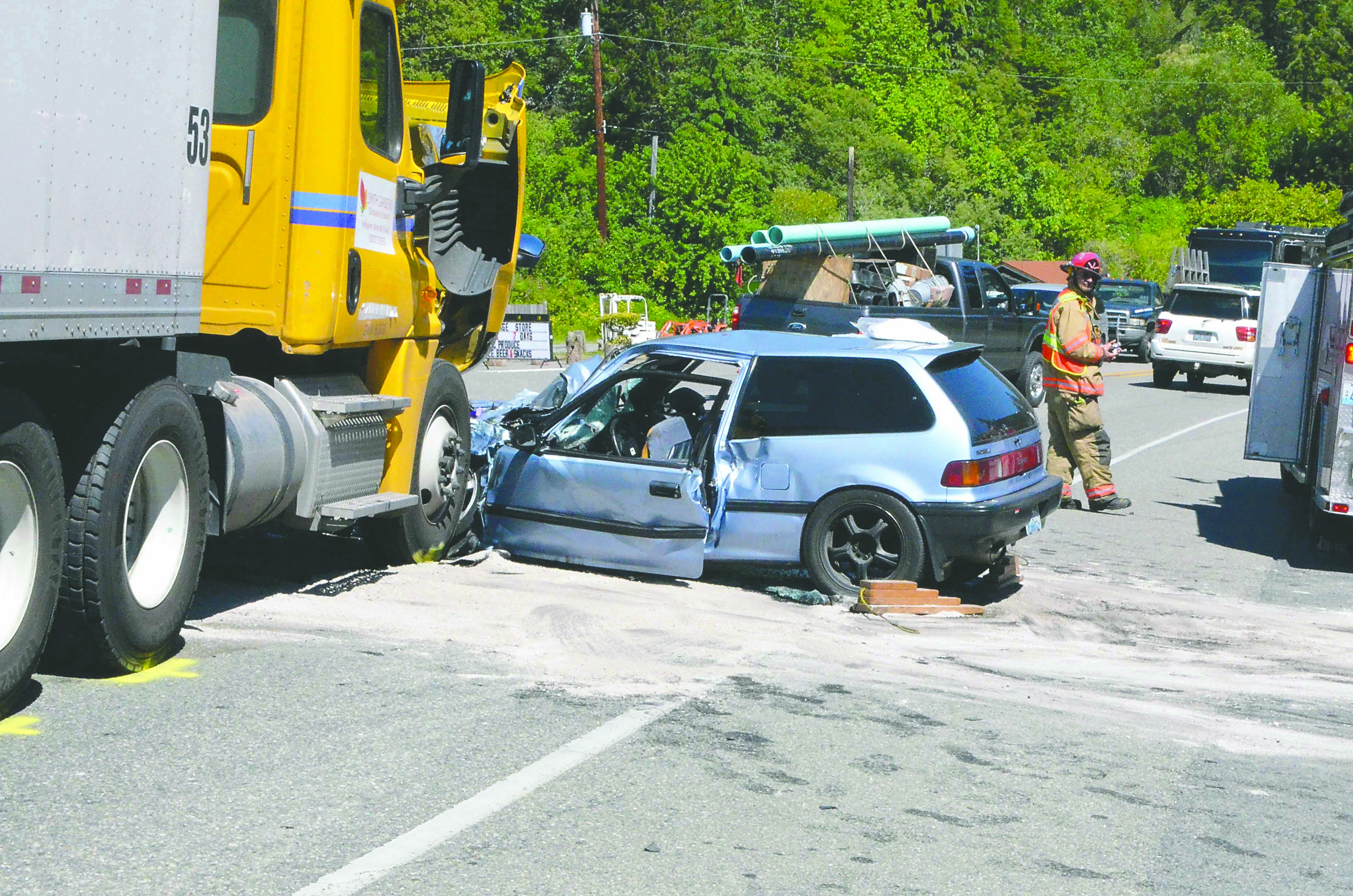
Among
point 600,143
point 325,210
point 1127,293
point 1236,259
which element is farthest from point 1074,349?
point 600,143

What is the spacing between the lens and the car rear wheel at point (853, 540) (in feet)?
27.7

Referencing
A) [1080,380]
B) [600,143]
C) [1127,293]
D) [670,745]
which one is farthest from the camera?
[600,143]

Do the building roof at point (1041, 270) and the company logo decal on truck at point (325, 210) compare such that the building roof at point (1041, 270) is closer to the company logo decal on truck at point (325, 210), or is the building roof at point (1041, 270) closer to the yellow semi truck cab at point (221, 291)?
the yellow semi truck cab at point (221, 291)

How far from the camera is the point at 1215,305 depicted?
90.2 ft

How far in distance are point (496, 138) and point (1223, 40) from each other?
319 feet

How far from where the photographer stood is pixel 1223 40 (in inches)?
3851

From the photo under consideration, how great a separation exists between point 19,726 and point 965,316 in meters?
17.1

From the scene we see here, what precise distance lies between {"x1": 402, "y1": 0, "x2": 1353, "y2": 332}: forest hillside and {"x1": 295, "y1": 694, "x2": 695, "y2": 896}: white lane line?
29875mm

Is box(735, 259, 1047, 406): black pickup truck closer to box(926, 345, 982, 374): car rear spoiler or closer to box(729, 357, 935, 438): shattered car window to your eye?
box(926, 345, 982, 374): car rear spoiler

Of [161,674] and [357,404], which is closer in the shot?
[161,674]

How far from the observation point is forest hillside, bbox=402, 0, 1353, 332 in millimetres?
42438

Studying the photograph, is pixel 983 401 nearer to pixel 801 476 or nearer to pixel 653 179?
pixel 801 476

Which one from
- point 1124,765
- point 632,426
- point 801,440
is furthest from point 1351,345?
point 1124,765

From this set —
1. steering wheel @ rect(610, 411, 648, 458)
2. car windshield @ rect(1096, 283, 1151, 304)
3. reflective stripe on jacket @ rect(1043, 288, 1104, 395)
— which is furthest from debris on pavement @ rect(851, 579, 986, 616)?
car windshield @ rect(1096, 283, 1151, 304)
